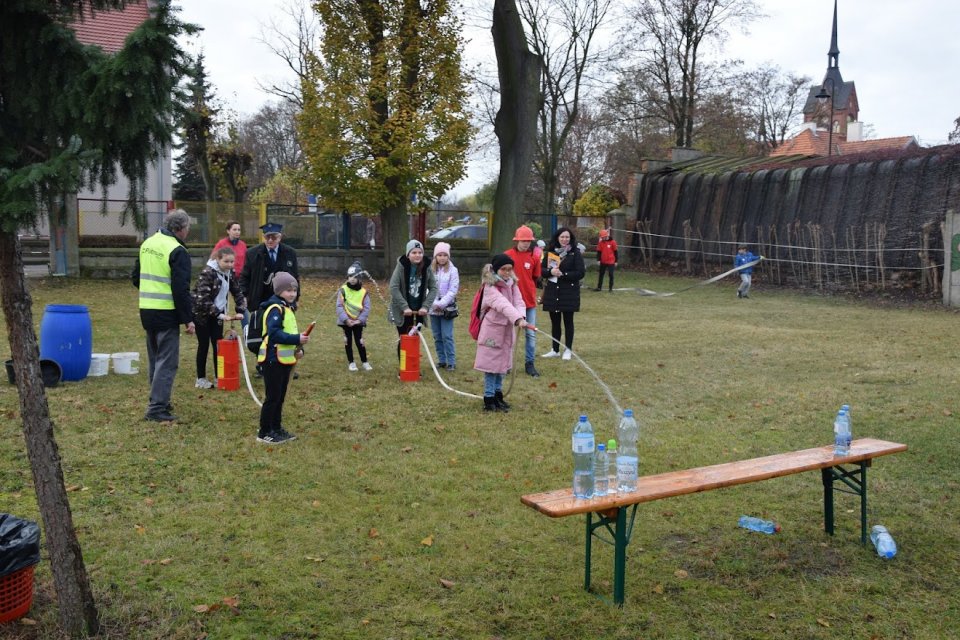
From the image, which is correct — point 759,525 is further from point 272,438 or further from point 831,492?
point 272,438

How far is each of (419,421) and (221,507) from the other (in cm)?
292

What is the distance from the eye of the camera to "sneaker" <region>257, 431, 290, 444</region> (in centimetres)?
761

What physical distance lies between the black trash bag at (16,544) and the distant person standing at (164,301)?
4.11 metres

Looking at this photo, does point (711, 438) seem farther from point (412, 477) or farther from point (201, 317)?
point (201, 317)

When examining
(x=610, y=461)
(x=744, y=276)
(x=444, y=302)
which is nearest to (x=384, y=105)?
(x=744, y=276)

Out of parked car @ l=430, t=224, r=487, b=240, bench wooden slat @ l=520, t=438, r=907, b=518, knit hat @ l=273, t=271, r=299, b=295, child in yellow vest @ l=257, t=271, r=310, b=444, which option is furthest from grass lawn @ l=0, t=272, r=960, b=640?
parked car @ l=430, t=224, r=487, b=240

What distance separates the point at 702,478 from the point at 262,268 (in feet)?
21.9

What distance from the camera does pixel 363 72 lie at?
81.9 feet

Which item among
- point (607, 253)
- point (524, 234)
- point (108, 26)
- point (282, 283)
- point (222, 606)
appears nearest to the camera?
point (108, 26)

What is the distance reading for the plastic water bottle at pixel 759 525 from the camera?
571 centimetres

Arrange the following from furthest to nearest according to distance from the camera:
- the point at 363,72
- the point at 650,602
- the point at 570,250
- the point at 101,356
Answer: the point at 363,72, the point at 570,250, the point at 101,356, the point at 650,602

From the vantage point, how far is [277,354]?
7.53 meters

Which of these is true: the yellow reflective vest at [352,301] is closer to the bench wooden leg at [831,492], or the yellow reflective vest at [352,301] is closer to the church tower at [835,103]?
the bench wooden leg at [831,492]

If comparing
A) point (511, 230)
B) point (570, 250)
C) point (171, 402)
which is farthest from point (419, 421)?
point (511, 230)
